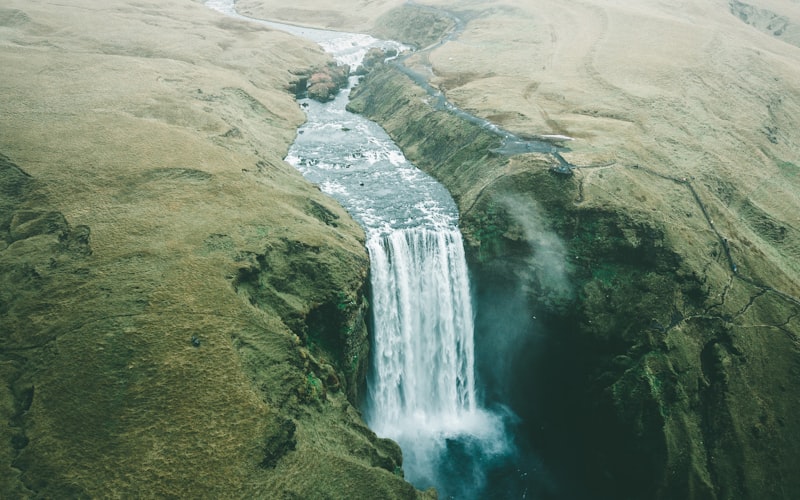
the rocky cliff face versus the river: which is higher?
the rocky cliff face

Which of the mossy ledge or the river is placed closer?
the mossy ledge

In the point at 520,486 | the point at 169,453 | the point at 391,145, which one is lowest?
the point at 520,486

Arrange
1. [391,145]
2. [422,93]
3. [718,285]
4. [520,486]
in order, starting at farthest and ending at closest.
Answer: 1. [422,93]
2. [391,145]
3. [718,285]
4. [520,486]

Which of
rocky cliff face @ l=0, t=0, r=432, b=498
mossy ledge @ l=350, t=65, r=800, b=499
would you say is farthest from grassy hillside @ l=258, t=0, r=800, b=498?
rocky cliff face @ l=0, t=0, r=432, b=498

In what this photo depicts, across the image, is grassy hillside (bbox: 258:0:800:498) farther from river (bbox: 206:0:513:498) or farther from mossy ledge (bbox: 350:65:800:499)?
river (bbox: 206:0:513:498)

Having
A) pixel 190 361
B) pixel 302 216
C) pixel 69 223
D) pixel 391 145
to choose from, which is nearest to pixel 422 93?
pixel 391 145

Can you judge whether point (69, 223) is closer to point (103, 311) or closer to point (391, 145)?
point (103, 311)

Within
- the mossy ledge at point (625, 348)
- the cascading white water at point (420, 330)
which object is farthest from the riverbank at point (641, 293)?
the cascading white water at point (420, 330)
